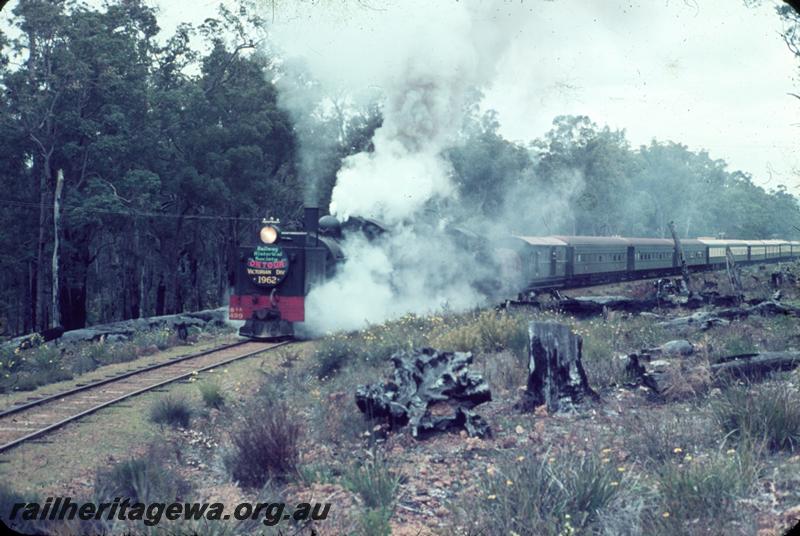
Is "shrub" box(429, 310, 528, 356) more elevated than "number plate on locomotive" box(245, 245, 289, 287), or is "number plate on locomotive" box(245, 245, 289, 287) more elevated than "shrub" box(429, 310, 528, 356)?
"number plate on locomotive" box(245, 245, 289, 287)

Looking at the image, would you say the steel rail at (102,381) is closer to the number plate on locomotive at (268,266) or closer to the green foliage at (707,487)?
the number plate on locomotive at (268,266)

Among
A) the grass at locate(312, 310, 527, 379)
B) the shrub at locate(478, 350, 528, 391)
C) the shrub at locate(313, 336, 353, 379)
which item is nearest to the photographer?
the shrub at locate(478, 350, 528, 391)

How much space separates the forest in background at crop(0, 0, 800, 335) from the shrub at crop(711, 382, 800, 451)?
41.0ft

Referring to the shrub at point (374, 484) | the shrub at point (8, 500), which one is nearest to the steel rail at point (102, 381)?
the shrub at point (8, 500)

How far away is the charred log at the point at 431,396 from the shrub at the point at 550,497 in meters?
1.79

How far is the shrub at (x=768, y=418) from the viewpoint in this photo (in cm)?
572

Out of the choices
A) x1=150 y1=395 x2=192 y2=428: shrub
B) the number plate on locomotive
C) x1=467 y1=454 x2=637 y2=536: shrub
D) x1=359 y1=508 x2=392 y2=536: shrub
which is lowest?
x1=150 y1=395 x2=192 y2=428: shrub

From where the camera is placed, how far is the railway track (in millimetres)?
8086

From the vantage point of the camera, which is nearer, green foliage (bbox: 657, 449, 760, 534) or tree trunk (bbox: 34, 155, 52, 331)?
green foliage (bbox: 657, 449, 760, 534)

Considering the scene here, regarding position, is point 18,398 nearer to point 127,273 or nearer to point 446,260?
point 446,260

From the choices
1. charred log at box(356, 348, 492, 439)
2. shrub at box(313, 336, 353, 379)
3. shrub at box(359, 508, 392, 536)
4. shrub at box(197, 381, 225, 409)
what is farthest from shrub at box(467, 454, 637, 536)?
shrub at box(313, 336, 353, 379)

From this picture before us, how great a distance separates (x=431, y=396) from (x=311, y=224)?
9180 mm

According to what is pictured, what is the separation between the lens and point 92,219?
24.2 metres

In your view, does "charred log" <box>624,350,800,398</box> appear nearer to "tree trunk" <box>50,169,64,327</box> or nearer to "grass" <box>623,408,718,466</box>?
"grass" <box>623,408,718,466</box>
